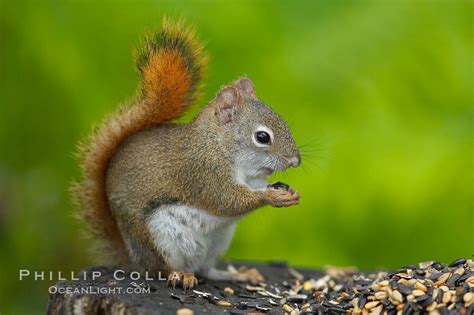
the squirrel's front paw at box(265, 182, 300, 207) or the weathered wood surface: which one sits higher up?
the squirrel's front paw at box(265, 182, 300, 207)

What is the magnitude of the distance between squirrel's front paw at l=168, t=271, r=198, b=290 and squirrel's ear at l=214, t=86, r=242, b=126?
663mm

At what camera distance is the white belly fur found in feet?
12.2

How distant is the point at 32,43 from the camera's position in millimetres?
5305

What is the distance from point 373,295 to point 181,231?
0.85 m

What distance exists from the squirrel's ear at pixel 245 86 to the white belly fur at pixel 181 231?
0.56 meters

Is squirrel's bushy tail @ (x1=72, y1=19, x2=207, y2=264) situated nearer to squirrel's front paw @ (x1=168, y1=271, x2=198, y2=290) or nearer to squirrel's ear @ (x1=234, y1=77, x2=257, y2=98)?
squirrel's ear @ (x1=234, y1=77, x2=257, y2=98)

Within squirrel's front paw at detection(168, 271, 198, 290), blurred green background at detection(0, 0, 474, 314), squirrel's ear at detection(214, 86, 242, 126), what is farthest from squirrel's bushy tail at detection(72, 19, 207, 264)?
blurred green background at detection(0, 0, 474, 314)

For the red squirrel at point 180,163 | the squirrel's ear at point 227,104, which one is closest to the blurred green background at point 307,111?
the red squirrel at point 180,163

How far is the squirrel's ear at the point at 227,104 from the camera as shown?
385cm

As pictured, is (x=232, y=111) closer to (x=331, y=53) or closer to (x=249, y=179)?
(x=249, y=179)

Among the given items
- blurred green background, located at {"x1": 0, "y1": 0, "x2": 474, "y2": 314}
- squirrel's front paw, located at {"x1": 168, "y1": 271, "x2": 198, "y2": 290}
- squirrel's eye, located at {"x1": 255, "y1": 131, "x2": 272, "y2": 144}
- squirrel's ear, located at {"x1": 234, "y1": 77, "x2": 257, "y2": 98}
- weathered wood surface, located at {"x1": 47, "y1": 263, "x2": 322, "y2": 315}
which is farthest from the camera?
blurred green background, located at {"x1": 0, "y1": 0, "x2": 474, "y2": 314}

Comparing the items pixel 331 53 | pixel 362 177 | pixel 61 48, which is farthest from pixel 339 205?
pixel 61 48

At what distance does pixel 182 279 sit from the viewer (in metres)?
3.67

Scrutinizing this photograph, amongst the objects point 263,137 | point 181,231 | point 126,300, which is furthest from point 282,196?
point 126,300
